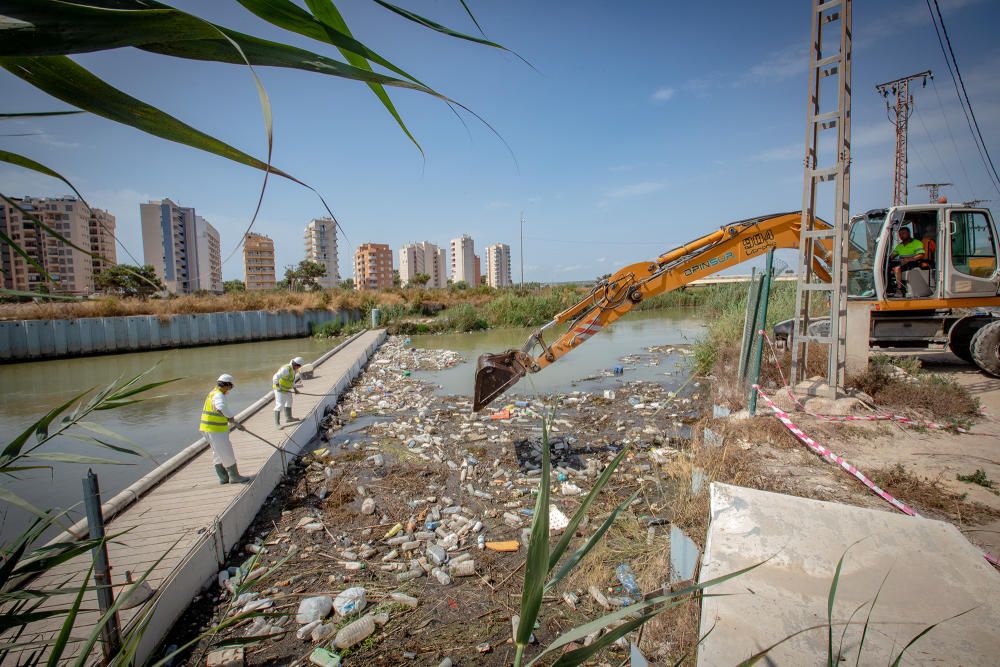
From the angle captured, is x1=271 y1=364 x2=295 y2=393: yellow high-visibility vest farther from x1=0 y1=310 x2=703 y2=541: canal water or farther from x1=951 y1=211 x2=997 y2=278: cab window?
x1=951 y1=211 x2=997 y2=278: cab window

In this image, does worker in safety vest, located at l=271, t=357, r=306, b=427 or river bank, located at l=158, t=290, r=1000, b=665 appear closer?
river bank, located at l=158, t=290, r=1000, b=665

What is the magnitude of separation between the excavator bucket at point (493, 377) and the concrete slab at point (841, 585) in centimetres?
327

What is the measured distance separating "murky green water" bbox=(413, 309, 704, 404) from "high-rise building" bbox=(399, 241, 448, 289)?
82.2 m

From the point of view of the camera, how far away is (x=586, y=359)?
14867mm

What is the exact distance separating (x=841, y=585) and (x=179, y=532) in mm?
4859

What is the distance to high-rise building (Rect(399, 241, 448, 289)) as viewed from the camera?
106662mm

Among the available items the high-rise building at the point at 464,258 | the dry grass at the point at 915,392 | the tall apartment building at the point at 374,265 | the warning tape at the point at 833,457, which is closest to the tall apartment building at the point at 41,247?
the warning tape at the point at 833,457

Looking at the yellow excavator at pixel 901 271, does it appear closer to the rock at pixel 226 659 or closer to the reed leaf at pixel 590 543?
the rock at pixel 226 659

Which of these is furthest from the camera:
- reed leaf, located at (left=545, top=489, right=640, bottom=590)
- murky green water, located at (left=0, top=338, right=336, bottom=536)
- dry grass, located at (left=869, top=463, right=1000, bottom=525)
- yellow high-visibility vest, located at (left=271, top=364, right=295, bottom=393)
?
yellow high-visibility vest, located at (left=271, top=364, right=295, bottom=393)

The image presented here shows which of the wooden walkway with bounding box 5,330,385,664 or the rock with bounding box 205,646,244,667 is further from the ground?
the wooden walkway with bounding box 5,330,385,664

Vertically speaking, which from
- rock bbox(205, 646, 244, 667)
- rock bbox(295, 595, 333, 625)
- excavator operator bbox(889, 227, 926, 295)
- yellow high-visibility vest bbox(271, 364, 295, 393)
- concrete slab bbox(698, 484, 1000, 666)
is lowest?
rock bbox(205, 646, 244, 667)

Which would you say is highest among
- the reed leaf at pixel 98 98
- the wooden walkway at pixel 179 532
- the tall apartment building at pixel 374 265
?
the tall apartment building at pixel 374 265

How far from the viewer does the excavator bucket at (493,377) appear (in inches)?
226

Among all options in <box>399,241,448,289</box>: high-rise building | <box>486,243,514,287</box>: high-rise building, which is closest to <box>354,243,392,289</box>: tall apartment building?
<box>399,241,448,289</box>: high-rise building
